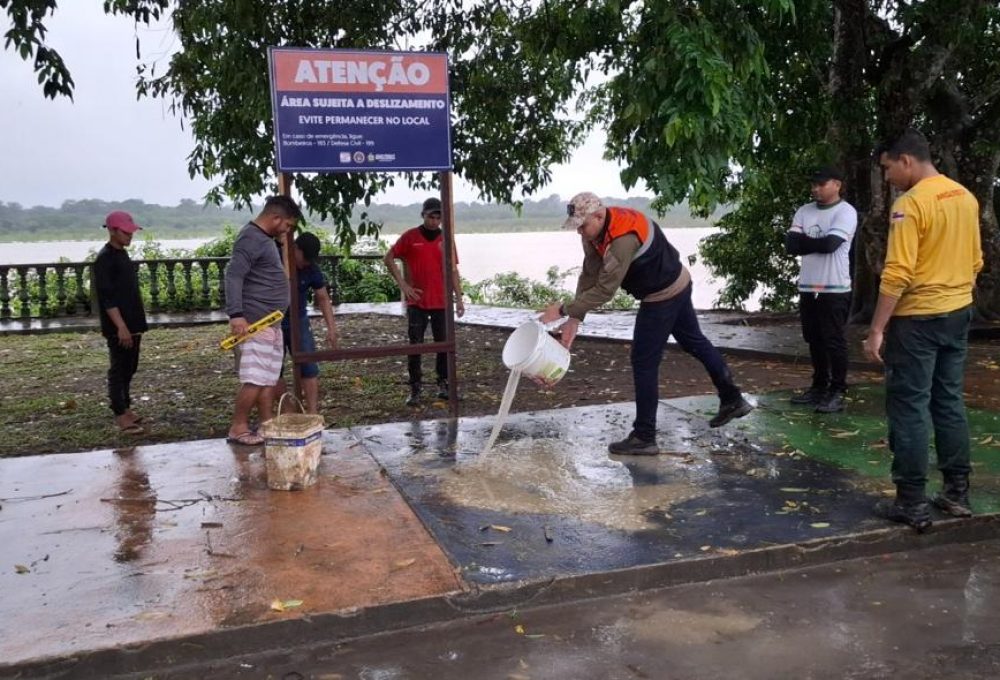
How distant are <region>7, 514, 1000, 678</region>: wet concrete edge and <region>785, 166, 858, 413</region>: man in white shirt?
226 cm

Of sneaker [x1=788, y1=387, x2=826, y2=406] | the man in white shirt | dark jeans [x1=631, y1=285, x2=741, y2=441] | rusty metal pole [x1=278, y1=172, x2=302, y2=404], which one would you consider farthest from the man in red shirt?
sneaker [x1=788, y1=387, x2=826, y2=406]

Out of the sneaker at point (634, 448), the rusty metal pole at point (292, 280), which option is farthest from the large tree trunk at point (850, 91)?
the rusty metal pole at point (292, 280)

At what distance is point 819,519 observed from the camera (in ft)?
14.8

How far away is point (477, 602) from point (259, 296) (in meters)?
2.91

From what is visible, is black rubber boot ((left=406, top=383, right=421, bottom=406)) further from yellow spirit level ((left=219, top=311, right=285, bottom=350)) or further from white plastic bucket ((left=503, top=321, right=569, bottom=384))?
white plastic bucket ((left=503, top=321, right=569, bottom=384))

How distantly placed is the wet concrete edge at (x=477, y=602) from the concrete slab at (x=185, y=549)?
5 centimetres

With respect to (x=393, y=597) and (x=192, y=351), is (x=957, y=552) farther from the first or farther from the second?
(x=192, y=351)

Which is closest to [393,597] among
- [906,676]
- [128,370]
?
[906,676]

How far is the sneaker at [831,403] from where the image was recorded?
6.62m

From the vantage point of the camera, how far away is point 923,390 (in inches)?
171

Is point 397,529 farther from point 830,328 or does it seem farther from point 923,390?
point 830,328

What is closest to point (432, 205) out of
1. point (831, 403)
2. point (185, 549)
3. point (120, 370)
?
point (120, 370)

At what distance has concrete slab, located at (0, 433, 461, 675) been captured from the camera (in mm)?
3525

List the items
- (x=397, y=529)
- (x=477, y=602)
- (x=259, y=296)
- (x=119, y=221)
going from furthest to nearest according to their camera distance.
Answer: (x=119, y=221) < (x=259, y=296) < (x=397, y=529) < (x=477, y=602)
